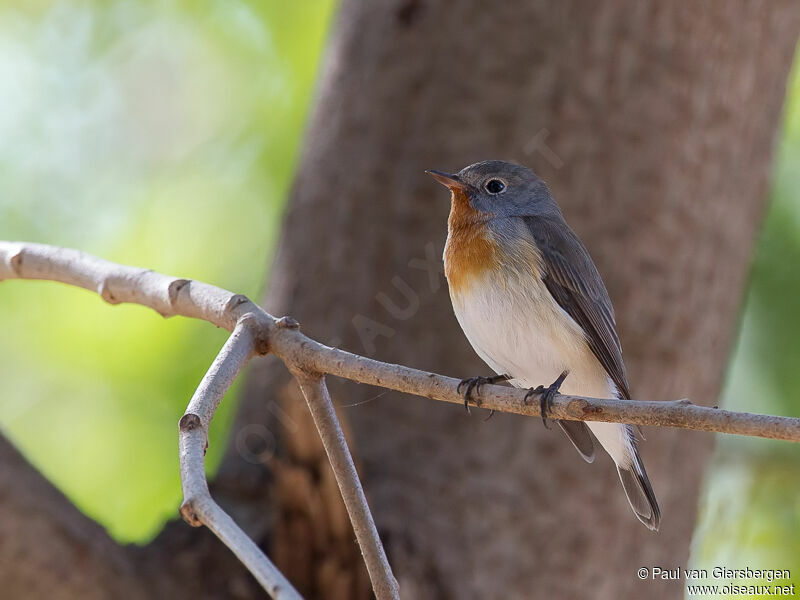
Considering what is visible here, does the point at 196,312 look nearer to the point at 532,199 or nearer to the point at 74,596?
the point at 532,199

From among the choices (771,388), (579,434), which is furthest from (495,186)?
(771,388)

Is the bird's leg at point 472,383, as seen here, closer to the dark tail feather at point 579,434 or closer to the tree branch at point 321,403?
the tree branch at point 321,403

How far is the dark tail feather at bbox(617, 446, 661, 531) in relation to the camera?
2.81 meters

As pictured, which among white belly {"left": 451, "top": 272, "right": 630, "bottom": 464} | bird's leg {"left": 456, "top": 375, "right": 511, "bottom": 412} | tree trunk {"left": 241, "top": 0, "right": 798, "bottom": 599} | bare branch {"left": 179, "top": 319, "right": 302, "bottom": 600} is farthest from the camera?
tree trunk {"left": 241, "top": 0, "right": 798, "bottom": 599}

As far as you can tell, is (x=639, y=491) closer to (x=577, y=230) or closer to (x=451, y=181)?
(x=451, y=181)

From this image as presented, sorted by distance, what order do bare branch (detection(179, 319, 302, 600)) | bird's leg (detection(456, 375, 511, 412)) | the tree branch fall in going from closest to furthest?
bare branch (detection(179, 319, 302, 600)), the tree branch, bird's leg (detection(456, 375, 511, 412))

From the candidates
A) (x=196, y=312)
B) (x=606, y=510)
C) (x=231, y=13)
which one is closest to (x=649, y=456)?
(x=606, y=510)

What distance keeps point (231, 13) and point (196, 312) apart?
6.02 m

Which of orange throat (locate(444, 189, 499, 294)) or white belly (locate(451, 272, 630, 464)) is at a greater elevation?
orange throat (locate(444, 189, 499, 294))

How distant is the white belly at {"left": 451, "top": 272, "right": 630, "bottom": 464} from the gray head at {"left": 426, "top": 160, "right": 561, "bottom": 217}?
0.86 ft

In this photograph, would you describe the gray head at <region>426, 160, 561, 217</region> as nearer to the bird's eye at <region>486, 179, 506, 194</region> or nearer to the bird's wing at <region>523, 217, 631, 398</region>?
the bird's eye at <region>486, 179, 506, 194</region>

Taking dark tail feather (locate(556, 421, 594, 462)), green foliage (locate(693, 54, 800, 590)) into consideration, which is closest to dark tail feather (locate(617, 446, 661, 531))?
dark tail feather (locate(556, 421, 594, 462))

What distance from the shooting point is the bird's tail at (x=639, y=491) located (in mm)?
2818

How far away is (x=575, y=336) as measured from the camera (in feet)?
10.6
